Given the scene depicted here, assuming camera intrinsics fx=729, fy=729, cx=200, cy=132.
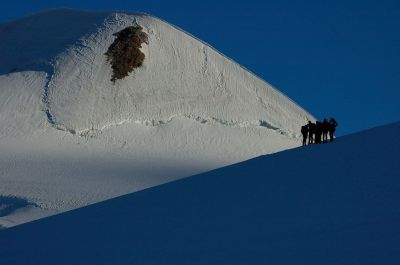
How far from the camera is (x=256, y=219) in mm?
11805

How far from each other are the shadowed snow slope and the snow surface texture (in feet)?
41.1

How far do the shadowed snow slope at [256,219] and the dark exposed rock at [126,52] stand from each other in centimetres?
2498

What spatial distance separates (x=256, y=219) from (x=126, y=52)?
101 ft

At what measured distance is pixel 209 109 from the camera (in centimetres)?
3950

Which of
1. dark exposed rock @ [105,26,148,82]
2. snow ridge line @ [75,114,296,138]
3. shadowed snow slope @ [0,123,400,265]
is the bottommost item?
shadowed snow slope @ [0,123,400,265]

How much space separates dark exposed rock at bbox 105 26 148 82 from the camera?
4062 cm

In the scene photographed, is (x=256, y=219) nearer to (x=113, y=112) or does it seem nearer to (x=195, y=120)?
(x=195, y=120)

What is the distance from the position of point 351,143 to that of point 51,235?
21.8 feet

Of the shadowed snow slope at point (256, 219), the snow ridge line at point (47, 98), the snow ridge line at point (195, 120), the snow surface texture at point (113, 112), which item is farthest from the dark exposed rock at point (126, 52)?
the shadowed snow slope at point (256, 219)

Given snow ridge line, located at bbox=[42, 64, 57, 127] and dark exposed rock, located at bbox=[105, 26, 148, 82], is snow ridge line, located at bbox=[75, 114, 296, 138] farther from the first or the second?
dark exposed rock, located at bbox=[105, 26, 148, 82]

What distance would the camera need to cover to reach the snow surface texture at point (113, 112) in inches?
1186

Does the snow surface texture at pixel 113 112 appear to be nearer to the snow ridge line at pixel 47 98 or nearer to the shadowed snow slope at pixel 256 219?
the snow ridge line at pixel 47 98

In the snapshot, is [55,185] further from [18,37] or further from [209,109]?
[18,37]

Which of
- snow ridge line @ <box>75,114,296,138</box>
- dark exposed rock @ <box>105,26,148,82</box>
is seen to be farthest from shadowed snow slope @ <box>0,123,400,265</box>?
dark exposed rock @ <box>105,26,148,82</box>
